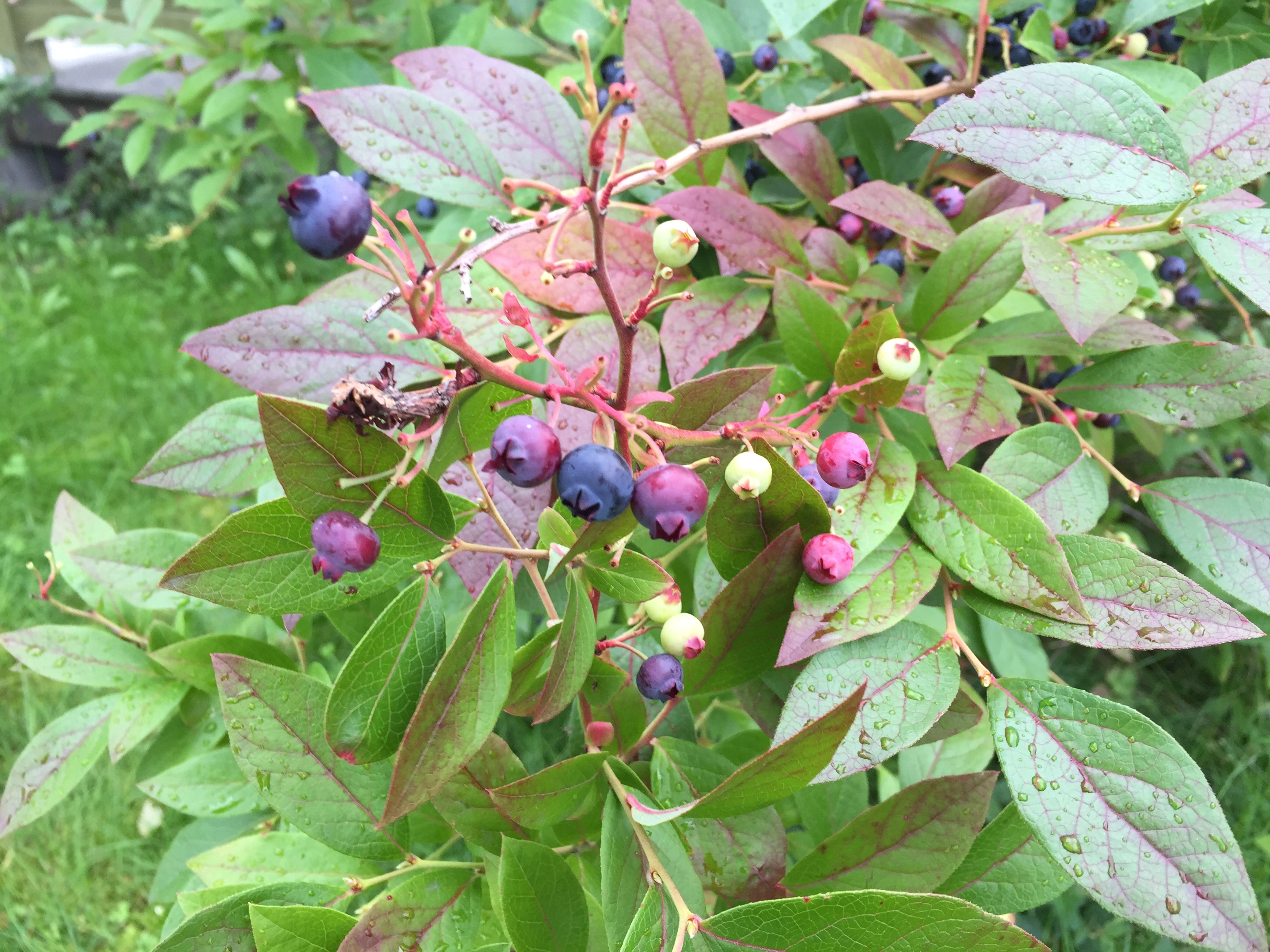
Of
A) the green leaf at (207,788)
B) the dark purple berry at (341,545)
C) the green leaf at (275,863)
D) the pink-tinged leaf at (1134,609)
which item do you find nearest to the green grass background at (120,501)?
the green leaf at (207,788)

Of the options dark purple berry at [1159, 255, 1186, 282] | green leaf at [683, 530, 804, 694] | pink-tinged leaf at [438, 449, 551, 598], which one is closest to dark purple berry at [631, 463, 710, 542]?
green leaf at [683, 530, 804, 694]

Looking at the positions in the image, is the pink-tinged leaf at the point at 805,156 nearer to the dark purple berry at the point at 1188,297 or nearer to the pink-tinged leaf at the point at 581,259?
the pink-tinged leaf at the point at 581,259

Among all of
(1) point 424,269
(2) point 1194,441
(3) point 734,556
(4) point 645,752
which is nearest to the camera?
(1) point 424,269

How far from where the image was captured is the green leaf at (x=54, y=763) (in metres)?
0.88

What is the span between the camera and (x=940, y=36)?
1004 mm

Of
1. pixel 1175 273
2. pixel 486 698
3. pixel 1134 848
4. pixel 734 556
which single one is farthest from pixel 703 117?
pixel 1175 273

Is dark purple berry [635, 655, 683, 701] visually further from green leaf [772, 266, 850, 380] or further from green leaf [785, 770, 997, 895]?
green leaf [772, 266, 850, 380]

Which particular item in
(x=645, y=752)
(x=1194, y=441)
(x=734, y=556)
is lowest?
(x=1194, y=441)

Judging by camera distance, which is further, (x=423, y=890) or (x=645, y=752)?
(x=645, y=752)

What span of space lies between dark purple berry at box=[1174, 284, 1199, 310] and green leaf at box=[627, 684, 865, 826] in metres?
1.13

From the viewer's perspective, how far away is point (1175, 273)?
1299 mm

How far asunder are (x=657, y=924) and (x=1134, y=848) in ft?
1.01

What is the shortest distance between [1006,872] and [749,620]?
32 centimetres

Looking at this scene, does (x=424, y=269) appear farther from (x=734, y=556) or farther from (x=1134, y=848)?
(x=1134, y=848)
